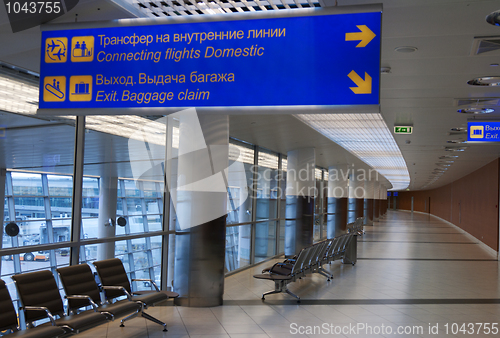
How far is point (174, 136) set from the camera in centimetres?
910

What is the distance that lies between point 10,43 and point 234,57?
2.99 meters

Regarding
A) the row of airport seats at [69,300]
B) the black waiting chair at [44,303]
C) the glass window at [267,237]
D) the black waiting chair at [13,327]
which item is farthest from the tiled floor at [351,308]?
the glass window at [267,237]

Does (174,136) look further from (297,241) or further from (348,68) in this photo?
(297,241)

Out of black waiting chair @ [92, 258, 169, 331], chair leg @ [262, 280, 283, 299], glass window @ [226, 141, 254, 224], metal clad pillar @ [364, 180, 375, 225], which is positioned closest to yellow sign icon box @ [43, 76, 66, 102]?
black waiting chair @ [92, 258, 169, 331]

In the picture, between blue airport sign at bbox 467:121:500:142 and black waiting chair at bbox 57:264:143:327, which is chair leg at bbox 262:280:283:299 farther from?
blue airport sign at bbox 467:121:500:142

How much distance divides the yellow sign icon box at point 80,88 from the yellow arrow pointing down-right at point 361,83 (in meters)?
1.85

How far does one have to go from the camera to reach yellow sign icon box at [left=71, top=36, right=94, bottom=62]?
3230 millimetres

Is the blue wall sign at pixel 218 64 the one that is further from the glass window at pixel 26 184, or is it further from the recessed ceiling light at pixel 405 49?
the glass window at pixel 26 184

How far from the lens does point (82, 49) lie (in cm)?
324

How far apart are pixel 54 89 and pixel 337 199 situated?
22087mm

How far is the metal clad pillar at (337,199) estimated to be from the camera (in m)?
24.2

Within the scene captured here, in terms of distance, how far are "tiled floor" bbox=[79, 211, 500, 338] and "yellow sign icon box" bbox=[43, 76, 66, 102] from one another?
3.67 m

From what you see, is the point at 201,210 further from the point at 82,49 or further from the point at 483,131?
the point at 483,131

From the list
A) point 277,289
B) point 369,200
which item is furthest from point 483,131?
point 369,200
